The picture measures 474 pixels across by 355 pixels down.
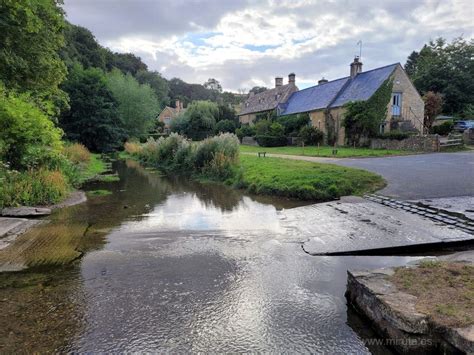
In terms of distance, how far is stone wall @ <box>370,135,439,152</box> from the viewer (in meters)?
26.7

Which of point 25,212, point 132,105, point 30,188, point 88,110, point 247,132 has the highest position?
point 132,105

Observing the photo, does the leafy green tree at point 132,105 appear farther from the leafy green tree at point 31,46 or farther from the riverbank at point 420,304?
the riverbank at point 420,304

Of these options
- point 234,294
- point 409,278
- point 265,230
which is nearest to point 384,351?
point 409,278

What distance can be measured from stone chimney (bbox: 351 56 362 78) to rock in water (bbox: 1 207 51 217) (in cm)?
3586

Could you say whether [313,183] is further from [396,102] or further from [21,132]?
[396,102]

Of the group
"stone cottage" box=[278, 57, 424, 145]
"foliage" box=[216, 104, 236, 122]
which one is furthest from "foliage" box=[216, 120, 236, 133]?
"stone cottage" box=[278, 57, 424, 145]

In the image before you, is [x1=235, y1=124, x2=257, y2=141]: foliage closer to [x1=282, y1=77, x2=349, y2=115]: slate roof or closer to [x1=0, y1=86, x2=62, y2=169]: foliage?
[x1=282, y1=77, x2=349, y2=115]: slate roof

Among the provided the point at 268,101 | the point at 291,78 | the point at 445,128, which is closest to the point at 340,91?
the point at 445,128

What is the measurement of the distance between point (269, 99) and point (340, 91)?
637 inches

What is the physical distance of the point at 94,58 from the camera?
2408 inches

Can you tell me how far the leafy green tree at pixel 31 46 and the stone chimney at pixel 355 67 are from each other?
3134 cm

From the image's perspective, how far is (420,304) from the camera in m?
4.12

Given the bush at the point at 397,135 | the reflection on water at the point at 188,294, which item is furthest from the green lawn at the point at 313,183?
the bush at the point at 397,135

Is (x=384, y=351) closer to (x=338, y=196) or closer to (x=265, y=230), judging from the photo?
(x=265, y=230)
